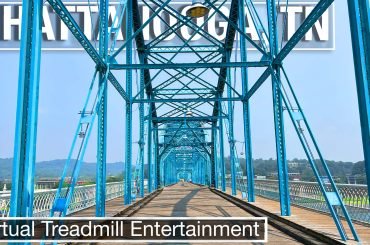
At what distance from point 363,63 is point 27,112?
207 inches

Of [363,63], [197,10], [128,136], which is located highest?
[197,10]

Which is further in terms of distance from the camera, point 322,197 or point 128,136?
point 128,136

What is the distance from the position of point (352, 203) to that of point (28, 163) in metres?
8.94

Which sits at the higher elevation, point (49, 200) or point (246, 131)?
point (246, 131)

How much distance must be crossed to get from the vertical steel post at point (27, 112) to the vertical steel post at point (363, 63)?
5033 mm

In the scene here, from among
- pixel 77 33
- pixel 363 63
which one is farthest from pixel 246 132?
pixel 363 63

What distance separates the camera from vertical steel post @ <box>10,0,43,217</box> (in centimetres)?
521

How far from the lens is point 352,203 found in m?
10.4

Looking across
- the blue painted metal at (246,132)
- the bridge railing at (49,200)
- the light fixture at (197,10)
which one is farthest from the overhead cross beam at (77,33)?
the blue painted metal at (246,132)

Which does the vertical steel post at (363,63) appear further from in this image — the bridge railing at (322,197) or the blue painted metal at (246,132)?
the blue painted metal at (246,132)

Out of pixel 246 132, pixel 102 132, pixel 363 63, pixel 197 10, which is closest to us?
pixel 363 63

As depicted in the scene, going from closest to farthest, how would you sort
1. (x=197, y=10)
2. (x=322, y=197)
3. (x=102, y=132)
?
(x=197, y=10) < (x=102, y=132) < (x=322, y=197)

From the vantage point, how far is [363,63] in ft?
18.8

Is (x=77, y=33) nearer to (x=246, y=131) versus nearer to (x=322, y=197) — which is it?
(x=322, y=197)
